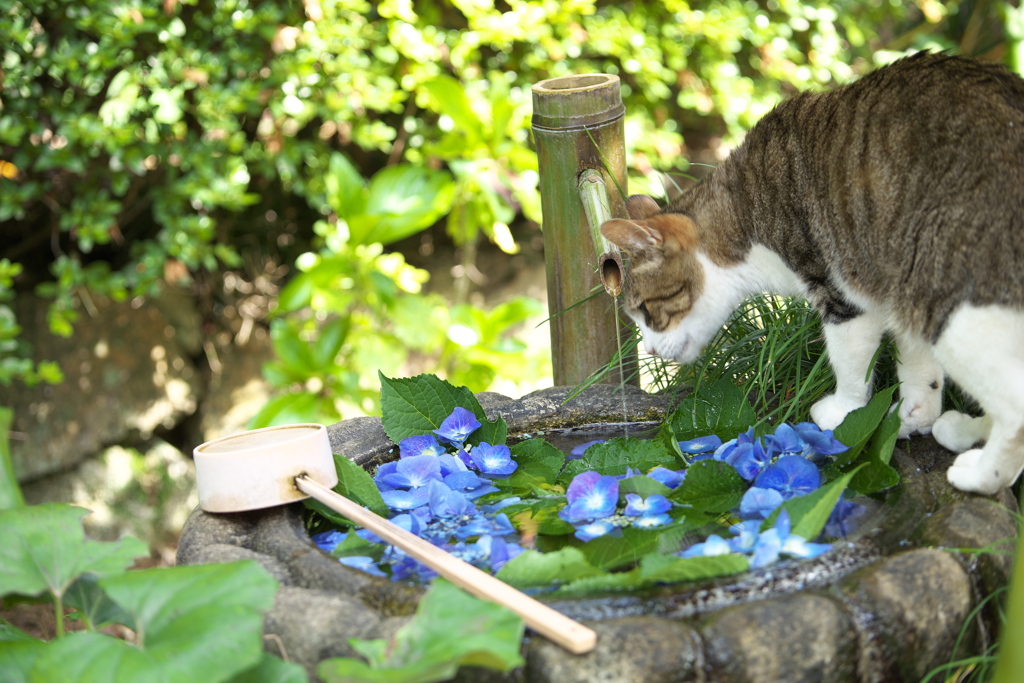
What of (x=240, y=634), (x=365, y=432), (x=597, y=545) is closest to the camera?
A: (x=240, y=634)

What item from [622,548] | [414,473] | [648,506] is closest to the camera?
[622,548]

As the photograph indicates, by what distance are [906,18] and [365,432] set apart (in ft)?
15.8

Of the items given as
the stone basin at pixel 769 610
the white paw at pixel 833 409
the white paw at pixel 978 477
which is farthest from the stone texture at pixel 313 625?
the white paw at pixel 833 409

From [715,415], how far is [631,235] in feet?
1.37

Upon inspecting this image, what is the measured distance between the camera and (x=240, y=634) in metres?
0.99

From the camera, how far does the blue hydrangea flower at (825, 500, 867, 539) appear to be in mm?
1308

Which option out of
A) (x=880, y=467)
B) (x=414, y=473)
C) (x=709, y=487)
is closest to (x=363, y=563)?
(x=414, y=473)

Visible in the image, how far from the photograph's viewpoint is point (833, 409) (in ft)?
5.83

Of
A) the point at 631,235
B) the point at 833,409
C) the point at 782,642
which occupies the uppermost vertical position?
the point at 631,235

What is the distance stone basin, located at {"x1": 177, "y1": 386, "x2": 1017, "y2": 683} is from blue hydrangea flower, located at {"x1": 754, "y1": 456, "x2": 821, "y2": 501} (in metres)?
0.11

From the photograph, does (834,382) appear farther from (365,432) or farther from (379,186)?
(379,186)

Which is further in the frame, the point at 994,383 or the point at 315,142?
the point at 315,142

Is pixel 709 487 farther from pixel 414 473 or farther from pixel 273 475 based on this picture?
pixel 273 475

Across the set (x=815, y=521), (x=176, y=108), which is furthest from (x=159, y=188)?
(x=815, y=521)
